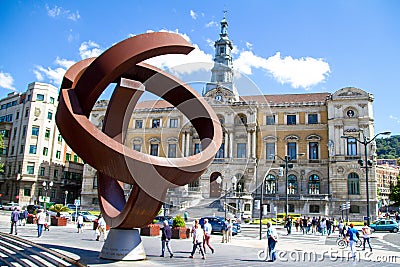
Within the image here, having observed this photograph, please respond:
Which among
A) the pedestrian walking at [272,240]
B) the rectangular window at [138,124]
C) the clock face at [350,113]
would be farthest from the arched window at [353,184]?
the pedestrian walking at [272,240]

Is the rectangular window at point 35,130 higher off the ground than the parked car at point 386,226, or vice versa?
the rectangular window at point 35,130

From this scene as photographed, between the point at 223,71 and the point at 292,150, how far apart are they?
1931 centimetres

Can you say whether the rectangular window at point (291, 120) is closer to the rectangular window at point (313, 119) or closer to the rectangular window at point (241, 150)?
the rectangular window at point (313, 119)

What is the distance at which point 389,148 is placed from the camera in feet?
622

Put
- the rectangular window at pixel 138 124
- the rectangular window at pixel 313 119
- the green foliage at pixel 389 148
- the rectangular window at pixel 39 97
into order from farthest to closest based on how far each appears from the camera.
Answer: the green foliage at pixel 389 148 → the rectangular window at pixel 138 124 → the rectangular window at pixel 39 97 → the rectangular window at pixel 313 119

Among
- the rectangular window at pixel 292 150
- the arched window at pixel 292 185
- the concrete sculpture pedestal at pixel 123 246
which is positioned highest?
the rectangular window at pixel 292 150

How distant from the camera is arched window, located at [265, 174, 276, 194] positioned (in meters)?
55.7

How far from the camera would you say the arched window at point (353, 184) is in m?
51.6

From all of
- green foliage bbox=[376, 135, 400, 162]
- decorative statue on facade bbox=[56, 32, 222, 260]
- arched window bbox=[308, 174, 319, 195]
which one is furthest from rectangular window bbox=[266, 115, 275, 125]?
green foliage bbox=[376, 135, 400, 162]

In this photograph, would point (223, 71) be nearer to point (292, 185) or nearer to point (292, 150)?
point (292, 150)

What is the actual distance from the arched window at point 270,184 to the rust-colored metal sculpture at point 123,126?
43.5 metres

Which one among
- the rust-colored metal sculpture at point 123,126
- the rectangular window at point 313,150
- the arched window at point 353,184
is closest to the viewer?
the rust-colored metal sculpture at point 123,126

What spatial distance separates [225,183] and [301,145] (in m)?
13.1

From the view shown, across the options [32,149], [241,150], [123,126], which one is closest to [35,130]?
[32,149]
